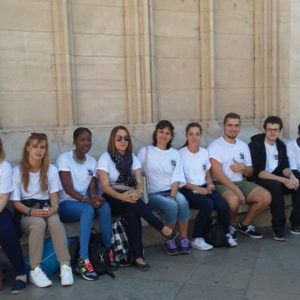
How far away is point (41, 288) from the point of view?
13.8 ft

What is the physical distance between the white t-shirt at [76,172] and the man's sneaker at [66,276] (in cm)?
75

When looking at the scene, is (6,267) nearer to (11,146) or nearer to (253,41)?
(11,146)

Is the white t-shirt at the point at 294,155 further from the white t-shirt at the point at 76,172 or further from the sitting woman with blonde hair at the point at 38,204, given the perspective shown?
the sitting woman with blonde hair at the point at 38,204

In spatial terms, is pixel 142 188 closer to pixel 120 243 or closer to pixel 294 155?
pixel 120 243

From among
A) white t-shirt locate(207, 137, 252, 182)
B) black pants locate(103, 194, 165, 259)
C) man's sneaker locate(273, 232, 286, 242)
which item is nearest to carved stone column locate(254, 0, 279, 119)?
white t-shirt locate(207, 137, 252, 182)

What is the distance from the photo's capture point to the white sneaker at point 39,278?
4.20 meters

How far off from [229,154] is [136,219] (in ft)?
5.14

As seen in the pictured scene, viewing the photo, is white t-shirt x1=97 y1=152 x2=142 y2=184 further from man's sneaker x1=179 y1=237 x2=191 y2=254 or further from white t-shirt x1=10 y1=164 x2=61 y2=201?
man's sneaker x1=179 y1=237 x2=191 y2=254

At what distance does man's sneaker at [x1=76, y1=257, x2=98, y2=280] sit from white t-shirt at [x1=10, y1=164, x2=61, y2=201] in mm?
682

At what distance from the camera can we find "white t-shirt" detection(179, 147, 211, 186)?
550cm

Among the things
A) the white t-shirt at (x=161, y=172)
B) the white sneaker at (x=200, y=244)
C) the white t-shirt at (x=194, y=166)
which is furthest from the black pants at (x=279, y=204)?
the white t-shirt at (x=161, y=172)

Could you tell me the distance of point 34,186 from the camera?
14.8 feet

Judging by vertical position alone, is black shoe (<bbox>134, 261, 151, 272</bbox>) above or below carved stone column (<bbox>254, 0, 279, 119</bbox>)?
below

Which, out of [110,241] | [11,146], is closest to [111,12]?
[11,146]
